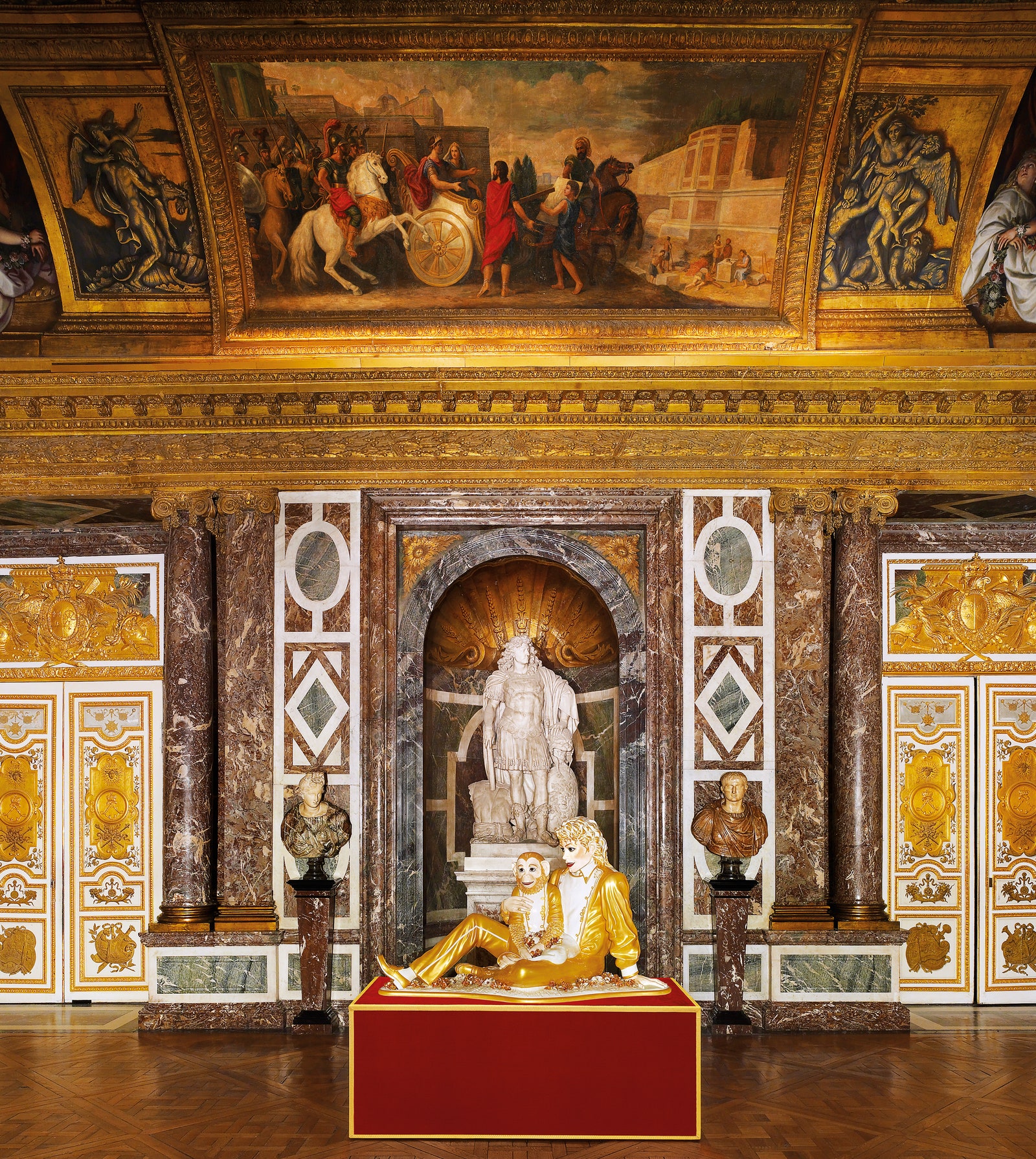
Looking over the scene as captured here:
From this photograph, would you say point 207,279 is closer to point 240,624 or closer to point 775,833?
point 240,624

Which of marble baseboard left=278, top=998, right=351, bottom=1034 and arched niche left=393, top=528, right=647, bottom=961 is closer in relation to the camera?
marble baseboard left=278, top=998, right=351, bottom=1034

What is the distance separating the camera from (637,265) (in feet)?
34.2

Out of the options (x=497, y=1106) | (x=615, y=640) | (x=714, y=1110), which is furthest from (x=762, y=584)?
(x=497, y=1106)

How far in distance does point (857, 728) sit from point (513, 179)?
5.86m

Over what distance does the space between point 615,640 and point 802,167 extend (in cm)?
473

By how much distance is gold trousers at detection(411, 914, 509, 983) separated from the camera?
7332mm

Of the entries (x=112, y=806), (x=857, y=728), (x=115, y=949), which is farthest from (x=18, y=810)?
(x=857, y=728)

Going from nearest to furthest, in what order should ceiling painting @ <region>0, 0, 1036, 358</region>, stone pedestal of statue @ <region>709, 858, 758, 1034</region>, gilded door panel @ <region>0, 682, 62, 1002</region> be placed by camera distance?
1. ceiling painting @ <region>0, 0, 1036, 358</region>
2. stone pedestal of statue @ <region>709, 858, 758, 1034</region>
3. gilded door panel @ <region>0, 682, 62, 1002</region>

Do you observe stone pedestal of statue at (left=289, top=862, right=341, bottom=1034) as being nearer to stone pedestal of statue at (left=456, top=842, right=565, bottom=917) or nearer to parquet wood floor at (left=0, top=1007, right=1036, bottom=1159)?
parquet wood floor at (left=0, top=1007, right=1036, bottom=1159)

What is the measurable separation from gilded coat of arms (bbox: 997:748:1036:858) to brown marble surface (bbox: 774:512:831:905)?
2387mm

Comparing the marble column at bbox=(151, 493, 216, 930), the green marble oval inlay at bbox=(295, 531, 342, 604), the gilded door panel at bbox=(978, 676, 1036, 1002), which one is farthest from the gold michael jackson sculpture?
the gilded door panel at bbox=(978, 676, 1036, 1002)

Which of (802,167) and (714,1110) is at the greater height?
(802,167)

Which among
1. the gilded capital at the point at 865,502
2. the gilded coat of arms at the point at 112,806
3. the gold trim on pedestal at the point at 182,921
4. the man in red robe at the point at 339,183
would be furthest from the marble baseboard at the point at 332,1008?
the man in red robe at the point at 339,183

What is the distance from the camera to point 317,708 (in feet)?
34.0
